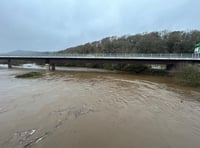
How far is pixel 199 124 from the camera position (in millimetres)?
8961

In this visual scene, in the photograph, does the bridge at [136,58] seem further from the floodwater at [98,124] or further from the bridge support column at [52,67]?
the floodwater at [98,124]

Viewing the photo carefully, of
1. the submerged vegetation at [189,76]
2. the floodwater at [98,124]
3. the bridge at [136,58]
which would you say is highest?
the bridge at [136,58]

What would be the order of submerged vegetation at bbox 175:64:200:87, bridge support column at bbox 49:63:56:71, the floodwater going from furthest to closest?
bridge support column at bbox 49:63:56:71 < submerged vegetation at bbox 175:64:200:87 < the floodwater

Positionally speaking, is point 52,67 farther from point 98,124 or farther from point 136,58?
point 98,124

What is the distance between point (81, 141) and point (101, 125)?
6.50 ft

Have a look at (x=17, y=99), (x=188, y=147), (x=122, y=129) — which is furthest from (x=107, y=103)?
(x=17, y=99)

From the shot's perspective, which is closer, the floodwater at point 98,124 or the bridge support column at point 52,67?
the floodwater at point 98,124

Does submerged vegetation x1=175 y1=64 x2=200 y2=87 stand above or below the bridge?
below

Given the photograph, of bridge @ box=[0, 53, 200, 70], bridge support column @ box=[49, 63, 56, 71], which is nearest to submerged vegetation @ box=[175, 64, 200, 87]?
bridge @ box=[0, 53, 200, 70]

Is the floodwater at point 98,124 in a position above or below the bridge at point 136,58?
below

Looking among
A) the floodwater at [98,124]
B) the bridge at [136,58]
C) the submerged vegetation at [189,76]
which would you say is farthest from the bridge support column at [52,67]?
the submerged vegetation at [189,76]

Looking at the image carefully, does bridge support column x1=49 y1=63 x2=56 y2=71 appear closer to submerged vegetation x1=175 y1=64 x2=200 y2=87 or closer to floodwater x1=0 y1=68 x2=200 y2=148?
floodwater x1=0 y1=68 x2=200 y2=148

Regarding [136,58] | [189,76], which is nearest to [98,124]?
[189,76]

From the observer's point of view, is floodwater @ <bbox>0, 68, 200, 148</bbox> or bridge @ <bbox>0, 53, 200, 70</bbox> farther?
bridge @ <bbox>0, 53, 200, 70</bbox>
